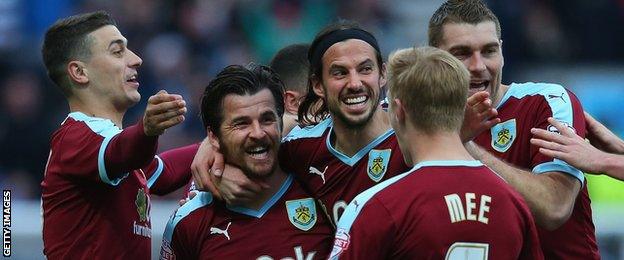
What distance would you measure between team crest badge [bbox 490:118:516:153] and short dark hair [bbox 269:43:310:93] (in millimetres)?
1829

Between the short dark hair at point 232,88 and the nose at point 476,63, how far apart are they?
903mm

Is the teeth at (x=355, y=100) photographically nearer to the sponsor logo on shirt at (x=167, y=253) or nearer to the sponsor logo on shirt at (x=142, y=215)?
the sponsor logo on shirt at (x=167, y=253)

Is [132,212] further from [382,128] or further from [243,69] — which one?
[382,128]

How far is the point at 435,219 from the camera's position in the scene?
4.38 metres

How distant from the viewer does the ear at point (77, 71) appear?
20.4 ft

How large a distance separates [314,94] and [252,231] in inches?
32.0

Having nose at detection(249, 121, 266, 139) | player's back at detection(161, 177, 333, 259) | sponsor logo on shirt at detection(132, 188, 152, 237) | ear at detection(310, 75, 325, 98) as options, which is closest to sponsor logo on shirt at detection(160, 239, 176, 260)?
player's back at detection(161, 177, 333, 259)

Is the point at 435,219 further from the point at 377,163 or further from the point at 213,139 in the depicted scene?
the point at 213,139

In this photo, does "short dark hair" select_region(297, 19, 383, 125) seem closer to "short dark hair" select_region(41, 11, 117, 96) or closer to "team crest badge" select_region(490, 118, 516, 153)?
"team crest badge" select_region(490, 118, 516, 153)

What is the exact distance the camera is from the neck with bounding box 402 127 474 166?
4484mm

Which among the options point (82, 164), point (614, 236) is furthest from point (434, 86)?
point (614, 236)

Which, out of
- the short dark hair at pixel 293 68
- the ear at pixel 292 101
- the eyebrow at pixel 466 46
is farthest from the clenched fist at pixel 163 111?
the short dark hair at pixel 293 68

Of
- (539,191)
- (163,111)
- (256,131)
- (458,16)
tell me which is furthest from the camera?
(458,16)

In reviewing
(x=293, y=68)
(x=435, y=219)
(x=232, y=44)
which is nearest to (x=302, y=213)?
(x=435, y=219)
